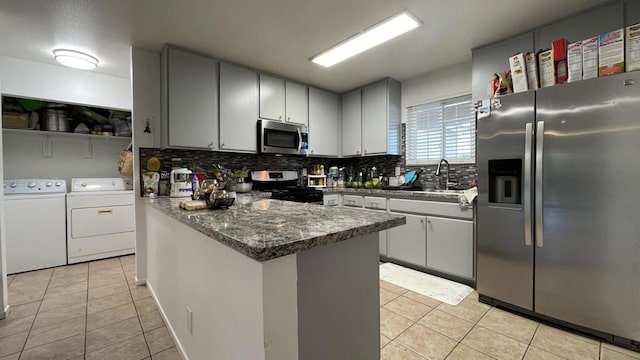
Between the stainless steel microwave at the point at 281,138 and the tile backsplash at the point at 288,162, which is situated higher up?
the stainless steel microwave at the point at 281,138

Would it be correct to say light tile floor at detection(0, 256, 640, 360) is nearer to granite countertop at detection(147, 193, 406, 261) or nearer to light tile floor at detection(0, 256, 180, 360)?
light tile floor at detection(0, 256, 180, 360)

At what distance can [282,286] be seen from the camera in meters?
0.75

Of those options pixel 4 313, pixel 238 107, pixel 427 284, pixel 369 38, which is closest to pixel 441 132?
pixel 369 38

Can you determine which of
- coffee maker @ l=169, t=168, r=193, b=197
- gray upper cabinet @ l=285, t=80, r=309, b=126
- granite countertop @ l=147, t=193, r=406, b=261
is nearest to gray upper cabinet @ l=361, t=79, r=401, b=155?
gray upper cabinet @ l=285, t=80, r=309, b=126

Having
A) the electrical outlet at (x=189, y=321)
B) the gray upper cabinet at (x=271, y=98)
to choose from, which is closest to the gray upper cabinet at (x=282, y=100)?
the gray upper cabinet at (x=271, y=98)

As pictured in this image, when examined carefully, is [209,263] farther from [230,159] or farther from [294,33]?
[230,159]

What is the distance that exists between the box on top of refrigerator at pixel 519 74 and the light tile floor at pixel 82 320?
2.99 m

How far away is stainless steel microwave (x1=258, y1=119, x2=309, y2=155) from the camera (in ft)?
10.2

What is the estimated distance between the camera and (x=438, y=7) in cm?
195

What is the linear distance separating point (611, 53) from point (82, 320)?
4073 millimetres

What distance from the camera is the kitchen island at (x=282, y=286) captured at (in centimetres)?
74

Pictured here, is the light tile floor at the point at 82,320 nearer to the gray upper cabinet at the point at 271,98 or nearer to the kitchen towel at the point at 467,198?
the gray upper cabinet at the point at 271,98

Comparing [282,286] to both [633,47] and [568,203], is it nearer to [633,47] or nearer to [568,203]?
[568,203]

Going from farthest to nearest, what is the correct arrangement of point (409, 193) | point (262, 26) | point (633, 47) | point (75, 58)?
point (409, 193) → point (75, 58) → point (262, 26) → point (633, 47)
